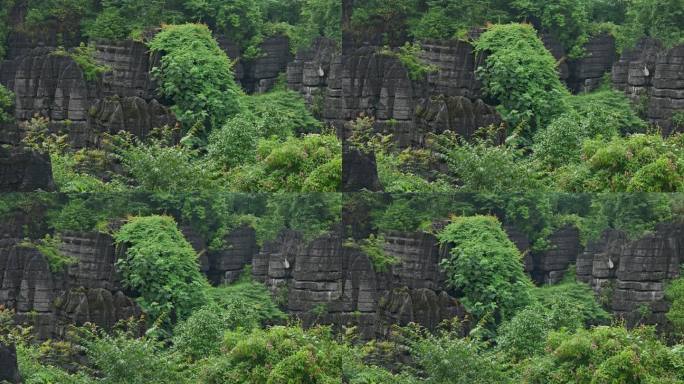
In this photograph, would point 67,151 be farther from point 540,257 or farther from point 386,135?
point 540,257

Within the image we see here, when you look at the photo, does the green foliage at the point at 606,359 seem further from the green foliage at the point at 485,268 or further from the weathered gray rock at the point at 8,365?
the weathered gray rock at the point at 8,365

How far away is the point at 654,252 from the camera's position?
13734 mm

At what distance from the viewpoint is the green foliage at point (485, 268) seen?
1384cm

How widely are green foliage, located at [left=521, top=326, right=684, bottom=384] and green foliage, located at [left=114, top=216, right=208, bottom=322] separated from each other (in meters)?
3.20

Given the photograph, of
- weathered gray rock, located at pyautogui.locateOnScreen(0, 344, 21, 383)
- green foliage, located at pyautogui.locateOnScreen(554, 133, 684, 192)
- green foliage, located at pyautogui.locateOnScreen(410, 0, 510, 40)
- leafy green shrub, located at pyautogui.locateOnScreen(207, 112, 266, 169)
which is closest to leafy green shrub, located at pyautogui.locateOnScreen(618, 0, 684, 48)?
green foliage, located at pyautogui.locateOnScreen(554, 133, 684, 192)

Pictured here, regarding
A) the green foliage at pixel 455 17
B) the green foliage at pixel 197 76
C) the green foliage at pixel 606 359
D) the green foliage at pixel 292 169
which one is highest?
the green foliage at pixel 455 17

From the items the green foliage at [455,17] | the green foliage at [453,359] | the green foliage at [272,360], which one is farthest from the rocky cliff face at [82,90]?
the green foliage at [453,359]

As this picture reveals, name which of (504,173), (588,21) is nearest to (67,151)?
(504,173)

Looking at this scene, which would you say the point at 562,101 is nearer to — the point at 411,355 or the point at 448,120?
the point at 448,120

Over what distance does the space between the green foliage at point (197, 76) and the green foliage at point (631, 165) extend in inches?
130

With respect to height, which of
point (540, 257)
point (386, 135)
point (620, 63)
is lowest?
point (540, 257)

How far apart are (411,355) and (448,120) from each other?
2.24 m

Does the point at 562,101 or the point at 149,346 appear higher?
the point at 562,101

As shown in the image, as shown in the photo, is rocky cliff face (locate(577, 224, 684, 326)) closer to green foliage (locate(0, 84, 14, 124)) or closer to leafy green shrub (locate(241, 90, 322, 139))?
leafy green shrub (locate(241, 90, 322, 139))
